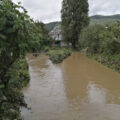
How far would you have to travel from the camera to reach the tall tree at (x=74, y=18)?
31797 mm

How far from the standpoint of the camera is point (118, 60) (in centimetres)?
1478

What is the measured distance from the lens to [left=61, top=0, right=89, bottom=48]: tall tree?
31.8 metres

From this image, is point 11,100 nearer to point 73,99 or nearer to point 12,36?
point 73,99

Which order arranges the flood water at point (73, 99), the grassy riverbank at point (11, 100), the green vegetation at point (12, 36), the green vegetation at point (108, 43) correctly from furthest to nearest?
1. the green vegetation at point (108, 43)
2. the flood water at point (73, 99)
3. the grassy riverbank at point (11, 100)
4. the green vegetation at point (12, 36)

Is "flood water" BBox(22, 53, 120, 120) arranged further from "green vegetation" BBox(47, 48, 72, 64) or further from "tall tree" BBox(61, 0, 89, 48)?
"tall tree" BBox(61, 0, 89, 48)

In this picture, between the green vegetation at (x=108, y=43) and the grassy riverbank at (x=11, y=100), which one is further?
the green vegetation at (x=108, y=43)

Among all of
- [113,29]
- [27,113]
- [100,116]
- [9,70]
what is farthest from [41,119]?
[113,29]

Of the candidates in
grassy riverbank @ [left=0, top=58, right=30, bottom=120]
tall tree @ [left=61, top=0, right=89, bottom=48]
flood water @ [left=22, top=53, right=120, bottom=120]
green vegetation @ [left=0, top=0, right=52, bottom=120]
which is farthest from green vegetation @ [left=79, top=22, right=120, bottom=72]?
green vegetation @ [left=0, top=0, right=52, bottom=120]

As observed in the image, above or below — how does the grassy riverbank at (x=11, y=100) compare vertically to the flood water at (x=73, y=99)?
above

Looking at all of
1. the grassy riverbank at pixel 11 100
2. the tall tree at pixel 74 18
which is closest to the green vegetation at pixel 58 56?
the tall tree at pixel 74 18

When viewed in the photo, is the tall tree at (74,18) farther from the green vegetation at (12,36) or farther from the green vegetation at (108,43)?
the green vegetation at (12,36)

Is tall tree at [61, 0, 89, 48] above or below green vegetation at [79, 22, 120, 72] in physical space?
above

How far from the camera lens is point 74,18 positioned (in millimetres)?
32531

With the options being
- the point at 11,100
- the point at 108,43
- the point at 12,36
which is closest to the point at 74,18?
the point at 108,43
